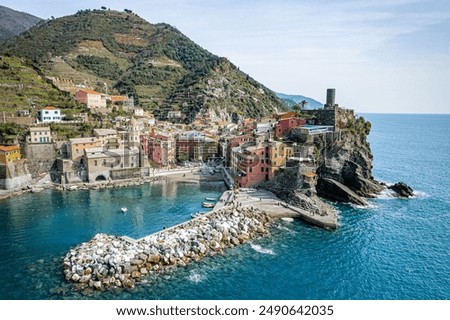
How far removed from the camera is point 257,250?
2644 centimetres

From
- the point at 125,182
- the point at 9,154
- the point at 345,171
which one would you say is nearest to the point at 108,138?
the point at 125,182

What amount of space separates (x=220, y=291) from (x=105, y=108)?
5726cm

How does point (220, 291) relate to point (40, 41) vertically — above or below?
below

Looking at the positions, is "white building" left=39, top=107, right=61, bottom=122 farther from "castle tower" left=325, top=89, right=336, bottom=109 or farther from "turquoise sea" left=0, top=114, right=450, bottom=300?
"castle tower" left=325, top=89, right=336, bottom=109

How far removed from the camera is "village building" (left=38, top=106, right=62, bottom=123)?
52984 mm

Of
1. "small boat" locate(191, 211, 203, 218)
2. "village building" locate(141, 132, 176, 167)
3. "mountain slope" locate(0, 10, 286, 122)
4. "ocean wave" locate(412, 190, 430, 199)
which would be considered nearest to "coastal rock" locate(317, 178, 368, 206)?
"ocean wave" locate(412, 190, 430, 199)

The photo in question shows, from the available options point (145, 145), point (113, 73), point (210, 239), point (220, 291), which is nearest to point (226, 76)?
point (113, 73)

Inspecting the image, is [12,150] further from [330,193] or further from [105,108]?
[330,193]

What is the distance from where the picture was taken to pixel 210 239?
26766 millimetres

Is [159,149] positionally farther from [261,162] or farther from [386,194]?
[386,194]

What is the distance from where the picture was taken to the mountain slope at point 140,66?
3548 inches

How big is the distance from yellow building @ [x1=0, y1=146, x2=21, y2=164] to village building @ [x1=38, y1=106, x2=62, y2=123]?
415 inches

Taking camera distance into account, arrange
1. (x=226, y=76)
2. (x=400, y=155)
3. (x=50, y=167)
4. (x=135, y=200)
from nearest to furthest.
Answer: (x=135, y=200) → (x=50, y=167) → (x=400, y=155) → (x=226, y=76)

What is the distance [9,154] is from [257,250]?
3557cm
